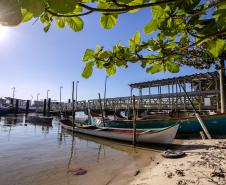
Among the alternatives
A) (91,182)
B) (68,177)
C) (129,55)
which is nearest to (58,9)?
(129,55)

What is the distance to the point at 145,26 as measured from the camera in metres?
1.20

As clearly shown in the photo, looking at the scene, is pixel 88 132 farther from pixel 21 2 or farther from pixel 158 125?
pixel 21 2

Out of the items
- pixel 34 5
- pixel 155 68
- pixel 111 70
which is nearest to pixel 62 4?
pixel 34 5

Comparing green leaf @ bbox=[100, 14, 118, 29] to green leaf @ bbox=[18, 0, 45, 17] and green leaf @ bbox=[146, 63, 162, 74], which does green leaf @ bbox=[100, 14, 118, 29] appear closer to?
green leaf @ bbox=[18, 0, 45, 17]

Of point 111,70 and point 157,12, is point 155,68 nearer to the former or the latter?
point 111,70

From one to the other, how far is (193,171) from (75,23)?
27.1 ft

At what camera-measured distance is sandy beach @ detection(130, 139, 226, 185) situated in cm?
688

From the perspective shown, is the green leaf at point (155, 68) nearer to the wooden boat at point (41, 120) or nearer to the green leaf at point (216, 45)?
the green leaf at point (216, 45)

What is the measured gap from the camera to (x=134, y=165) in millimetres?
11062

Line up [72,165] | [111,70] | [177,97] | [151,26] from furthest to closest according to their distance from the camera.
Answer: [177,97] → [72,165] → [111,70] → [151,26]

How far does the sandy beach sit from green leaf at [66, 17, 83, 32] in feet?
22.6

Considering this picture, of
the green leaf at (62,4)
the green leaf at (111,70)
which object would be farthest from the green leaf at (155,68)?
the green leaf at (62,4)

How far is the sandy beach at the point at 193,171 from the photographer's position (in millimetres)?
6880

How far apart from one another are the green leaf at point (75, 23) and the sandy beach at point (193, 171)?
22.6 feet
